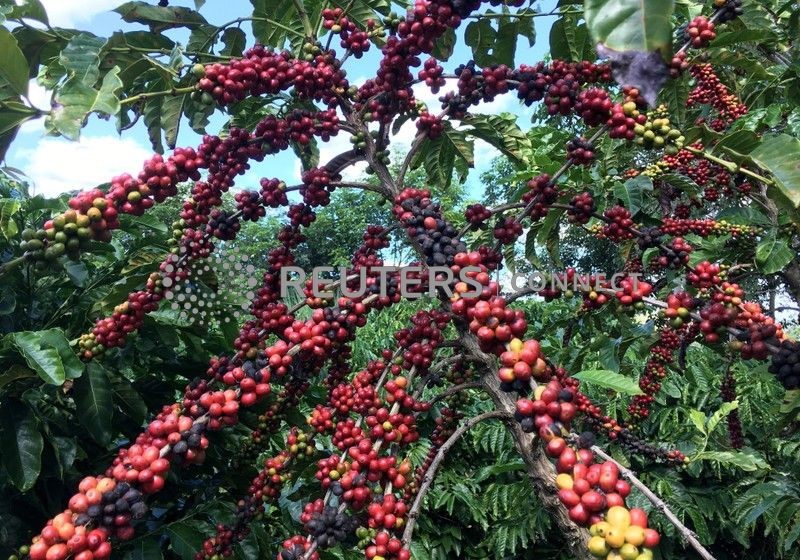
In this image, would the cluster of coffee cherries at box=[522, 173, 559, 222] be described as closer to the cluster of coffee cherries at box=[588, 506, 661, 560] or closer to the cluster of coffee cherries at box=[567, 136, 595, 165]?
the cluster of coffee cherries at box=[567, 136, 595, 165]

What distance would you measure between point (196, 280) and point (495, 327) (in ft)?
4.94

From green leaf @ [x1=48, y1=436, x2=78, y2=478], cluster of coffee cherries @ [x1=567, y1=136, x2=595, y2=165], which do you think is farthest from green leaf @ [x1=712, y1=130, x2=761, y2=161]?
green leaf @ [x1=48, y1=436, x2=78, y2=478]

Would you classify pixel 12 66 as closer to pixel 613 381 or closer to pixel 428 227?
pixel 428 227

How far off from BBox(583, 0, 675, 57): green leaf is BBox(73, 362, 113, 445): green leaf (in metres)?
1.83

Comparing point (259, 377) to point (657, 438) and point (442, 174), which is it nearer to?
point (442, 174)

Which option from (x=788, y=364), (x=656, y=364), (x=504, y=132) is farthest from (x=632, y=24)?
(x=656, y=364)

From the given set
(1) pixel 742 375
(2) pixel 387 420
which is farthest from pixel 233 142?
(1) pixel 742 375

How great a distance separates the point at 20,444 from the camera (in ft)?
5.43

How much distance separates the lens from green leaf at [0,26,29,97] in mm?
1061

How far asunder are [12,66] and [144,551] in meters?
1.54

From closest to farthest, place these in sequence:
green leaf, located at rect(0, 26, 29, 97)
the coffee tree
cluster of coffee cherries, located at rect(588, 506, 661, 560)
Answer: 1. cluster of coffee cherries, located at rect(588, 506, 661, 560)
2. the coffee tree
3. green leaf, located at rect(0, 26, 29, 97)

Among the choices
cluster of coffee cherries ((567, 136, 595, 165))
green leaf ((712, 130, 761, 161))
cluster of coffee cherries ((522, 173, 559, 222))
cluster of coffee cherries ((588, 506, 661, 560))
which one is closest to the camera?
cluster of coffee cherries ((588, 506, 661, 560))

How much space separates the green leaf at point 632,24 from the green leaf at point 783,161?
0.79 metres

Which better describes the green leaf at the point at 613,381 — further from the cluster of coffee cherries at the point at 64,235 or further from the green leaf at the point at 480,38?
the cluster of coffee cherries at the point at 64,235
